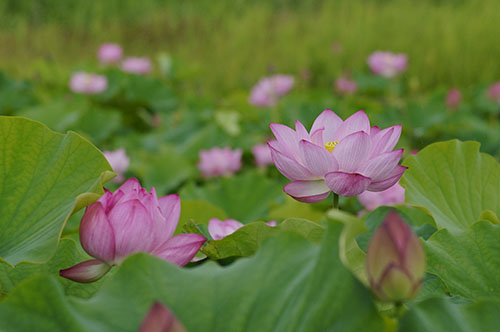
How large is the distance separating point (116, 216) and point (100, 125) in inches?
80.1

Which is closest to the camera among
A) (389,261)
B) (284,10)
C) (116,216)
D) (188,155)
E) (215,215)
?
(389,261)

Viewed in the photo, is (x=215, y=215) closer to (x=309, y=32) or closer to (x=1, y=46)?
(x=309, y=32)

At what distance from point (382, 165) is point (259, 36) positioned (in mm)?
5937

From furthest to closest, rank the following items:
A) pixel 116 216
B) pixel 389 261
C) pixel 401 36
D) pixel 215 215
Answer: pixel 401 36
pixel 215 215
pixel 116 216
pixel 389 261

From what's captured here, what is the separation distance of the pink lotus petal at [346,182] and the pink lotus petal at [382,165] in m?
0.01

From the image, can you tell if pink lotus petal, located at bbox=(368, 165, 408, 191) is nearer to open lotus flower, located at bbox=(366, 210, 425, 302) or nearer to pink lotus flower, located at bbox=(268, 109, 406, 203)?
pink lotus flower, located at bbox=(268, 109, 406, 203)

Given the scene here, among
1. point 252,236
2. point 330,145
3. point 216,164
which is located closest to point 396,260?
point 252,236

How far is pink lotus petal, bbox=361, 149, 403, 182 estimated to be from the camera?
57cm

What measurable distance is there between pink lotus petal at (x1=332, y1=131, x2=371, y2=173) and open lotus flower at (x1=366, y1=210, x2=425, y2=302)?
253 millimetres

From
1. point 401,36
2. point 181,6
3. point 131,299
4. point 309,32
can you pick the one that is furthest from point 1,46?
point 131,299

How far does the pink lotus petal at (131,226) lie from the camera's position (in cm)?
52

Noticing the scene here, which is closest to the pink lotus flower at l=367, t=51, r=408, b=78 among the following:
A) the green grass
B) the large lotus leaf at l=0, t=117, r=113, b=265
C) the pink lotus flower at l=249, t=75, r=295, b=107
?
the pink lotus flower at l=249, t=75, r=295, b=107

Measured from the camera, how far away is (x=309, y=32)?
643cm

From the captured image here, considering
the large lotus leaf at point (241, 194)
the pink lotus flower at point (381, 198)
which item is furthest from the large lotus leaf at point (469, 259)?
the large lotus leaf at point (241, 194)
